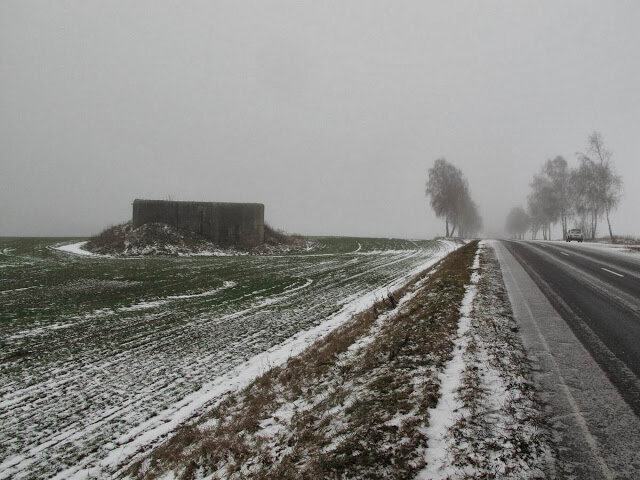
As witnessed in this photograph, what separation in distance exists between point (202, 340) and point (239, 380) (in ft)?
7.46

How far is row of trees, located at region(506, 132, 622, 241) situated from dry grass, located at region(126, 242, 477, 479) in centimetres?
4158

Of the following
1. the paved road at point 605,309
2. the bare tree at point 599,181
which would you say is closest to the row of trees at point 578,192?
the bare tree at point 599,181

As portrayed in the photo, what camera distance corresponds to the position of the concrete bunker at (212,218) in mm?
33625

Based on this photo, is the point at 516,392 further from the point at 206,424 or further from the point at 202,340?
the point at 202,340

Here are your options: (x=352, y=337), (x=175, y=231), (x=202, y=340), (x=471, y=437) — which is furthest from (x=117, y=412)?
(x=175, y=231)

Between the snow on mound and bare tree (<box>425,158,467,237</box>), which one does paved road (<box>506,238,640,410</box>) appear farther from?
bare tree (<box>425,158,467,237</box>)

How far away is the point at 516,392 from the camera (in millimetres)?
3852

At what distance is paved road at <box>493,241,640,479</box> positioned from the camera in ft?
9.43

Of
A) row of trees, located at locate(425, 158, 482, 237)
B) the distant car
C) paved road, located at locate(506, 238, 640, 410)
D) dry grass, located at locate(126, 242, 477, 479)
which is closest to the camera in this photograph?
dry grass, located at locate(126, 242, 477, 479)

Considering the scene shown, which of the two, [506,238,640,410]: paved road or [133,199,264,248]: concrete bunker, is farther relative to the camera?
[133,199,264,248]: concrete bunker

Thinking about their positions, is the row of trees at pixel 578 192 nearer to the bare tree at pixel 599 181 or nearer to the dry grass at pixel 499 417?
the bare tree at pixel 599 181

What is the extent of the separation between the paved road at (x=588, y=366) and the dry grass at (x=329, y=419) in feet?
4.04

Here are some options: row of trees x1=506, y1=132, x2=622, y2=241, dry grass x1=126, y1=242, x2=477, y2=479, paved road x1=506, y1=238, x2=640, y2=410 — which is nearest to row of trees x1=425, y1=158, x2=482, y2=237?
row of trees x1=506, y1=132, x2=622, y2=241

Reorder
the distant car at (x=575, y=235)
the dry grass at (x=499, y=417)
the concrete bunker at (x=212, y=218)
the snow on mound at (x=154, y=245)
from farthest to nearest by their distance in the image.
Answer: the distant car at (x=575, y=235)
the concrete bunker at (x=212, y=218)
the snow on mound at (x=154, y=245)
the dry grass at (x=499, y=417)
